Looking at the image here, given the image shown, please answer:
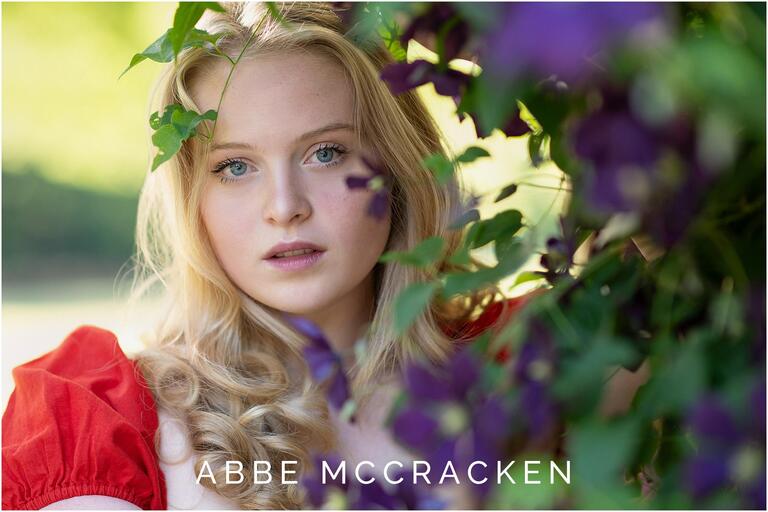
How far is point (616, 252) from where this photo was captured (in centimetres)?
71

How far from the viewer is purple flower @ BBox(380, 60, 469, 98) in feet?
2.39

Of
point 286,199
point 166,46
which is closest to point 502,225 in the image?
point 166,46

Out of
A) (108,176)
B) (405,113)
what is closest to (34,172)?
(108,176)

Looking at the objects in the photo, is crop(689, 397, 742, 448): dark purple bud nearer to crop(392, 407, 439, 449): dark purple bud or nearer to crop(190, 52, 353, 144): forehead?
A: crop(392, 407, 439, 449): dark purple bud

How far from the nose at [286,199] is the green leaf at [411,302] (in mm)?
921

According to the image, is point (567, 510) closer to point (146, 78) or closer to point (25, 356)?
point (25, 356)

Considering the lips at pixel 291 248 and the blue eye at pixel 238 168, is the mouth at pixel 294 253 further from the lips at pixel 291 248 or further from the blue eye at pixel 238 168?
the blue eye at pixel 238 168

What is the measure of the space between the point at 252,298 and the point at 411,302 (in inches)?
47.7

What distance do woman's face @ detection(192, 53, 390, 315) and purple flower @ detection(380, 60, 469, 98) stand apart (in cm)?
75

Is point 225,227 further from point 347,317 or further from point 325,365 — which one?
point 325,365

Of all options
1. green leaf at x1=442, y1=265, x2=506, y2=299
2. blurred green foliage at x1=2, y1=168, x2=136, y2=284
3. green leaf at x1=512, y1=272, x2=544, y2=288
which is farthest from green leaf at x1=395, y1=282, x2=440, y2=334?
blurred green foliage at x1=2, y1=168, x2=136, y2=284

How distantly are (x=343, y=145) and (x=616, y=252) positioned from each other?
1022 mm

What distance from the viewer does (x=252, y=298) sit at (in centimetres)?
181

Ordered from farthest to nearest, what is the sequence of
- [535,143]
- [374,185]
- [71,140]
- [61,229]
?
[61,229]
[71,140]
[535,143]
[374,185]
